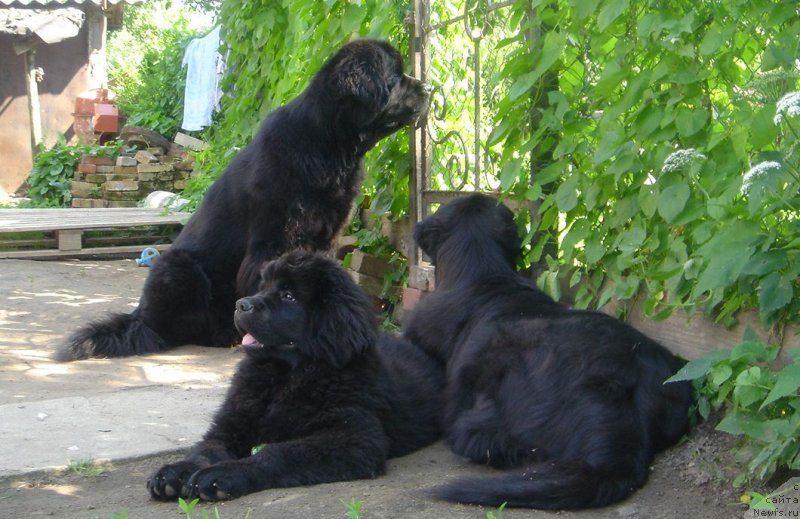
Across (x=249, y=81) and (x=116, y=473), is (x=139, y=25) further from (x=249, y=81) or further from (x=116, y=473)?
(x=116, y=473)

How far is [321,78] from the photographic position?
533cm

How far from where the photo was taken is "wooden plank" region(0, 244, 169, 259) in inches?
364

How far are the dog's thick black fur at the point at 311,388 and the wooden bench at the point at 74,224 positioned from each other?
6333 millimetres

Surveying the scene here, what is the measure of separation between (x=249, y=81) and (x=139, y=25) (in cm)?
3184

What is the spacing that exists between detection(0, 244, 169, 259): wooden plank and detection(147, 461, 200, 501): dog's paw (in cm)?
692

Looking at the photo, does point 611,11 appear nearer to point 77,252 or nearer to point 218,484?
point 218,484

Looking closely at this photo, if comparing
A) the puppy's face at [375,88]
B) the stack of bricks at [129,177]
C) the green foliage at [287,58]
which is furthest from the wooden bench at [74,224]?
the puppy's face at [375,88]

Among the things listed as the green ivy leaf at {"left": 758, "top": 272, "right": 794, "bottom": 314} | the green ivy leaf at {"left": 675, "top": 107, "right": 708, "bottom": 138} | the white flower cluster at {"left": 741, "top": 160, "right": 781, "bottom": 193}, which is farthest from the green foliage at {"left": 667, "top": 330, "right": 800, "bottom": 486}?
the green ivy leaf at {"left": 675, "top": 107, "right": 708, "bottom": 138}

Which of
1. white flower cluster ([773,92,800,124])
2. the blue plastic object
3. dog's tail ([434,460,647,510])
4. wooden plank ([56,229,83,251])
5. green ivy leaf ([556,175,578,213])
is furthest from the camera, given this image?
wooden plank ([56,229,83,251])

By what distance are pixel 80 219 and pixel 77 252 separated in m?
0.48

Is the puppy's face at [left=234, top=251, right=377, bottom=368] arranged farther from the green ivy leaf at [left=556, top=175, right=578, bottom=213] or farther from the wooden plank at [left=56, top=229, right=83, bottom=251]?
the wooden plank at [left=56, top=229, right=83, bottom=251]

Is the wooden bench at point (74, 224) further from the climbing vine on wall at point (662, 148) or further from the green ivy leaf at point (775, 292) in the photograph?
the green ivy leaf at point (775, 292)

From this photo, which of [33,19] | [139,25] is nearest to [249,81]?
[33,19]

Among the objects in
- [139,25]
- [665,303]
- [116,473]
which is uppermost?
[139,25]
